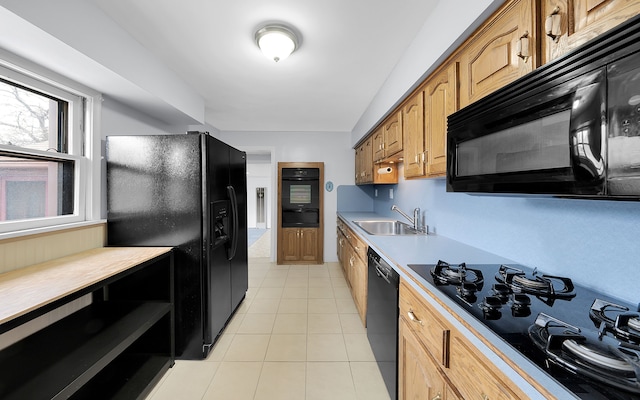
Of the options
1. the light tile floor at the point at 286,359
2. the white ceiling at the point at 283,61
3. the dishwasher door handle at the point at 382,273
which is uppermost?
the white ceiling at the point at 283,61

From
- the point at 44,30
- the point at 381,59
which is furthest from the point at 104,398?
the point at 381,59

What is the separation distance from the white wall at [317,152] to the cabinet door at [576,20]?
389 centimetres

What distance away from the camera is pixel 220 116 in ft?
12.5

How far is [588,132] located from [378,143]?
249 centimetres

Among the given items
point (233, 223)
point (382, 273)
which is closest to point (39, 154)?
point (233, 223)

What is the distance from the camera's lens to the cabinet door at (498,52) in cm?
100

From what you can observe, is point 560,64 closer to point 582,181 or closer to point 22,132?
point 582,181

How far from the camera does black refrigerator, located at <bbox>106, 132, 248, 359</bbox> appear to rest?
205 cm

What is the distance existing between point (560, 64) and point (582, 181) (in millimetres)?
343

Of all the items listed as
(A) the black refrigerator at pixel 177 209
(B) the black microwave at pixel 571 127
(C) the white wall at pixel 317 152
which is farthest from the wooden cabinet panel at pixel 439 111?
(C) the white wall at pixel 317 152

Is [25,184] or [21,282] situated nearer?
[21,282]

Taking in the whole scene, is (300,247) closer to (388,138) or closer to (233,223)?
(233,223)

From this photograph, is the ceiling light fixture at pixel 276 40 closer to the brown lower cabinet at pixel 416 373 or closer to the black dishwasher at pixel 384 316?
the black dishwasher at pixel 384 316

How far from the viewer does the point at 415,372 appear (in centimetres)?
127
